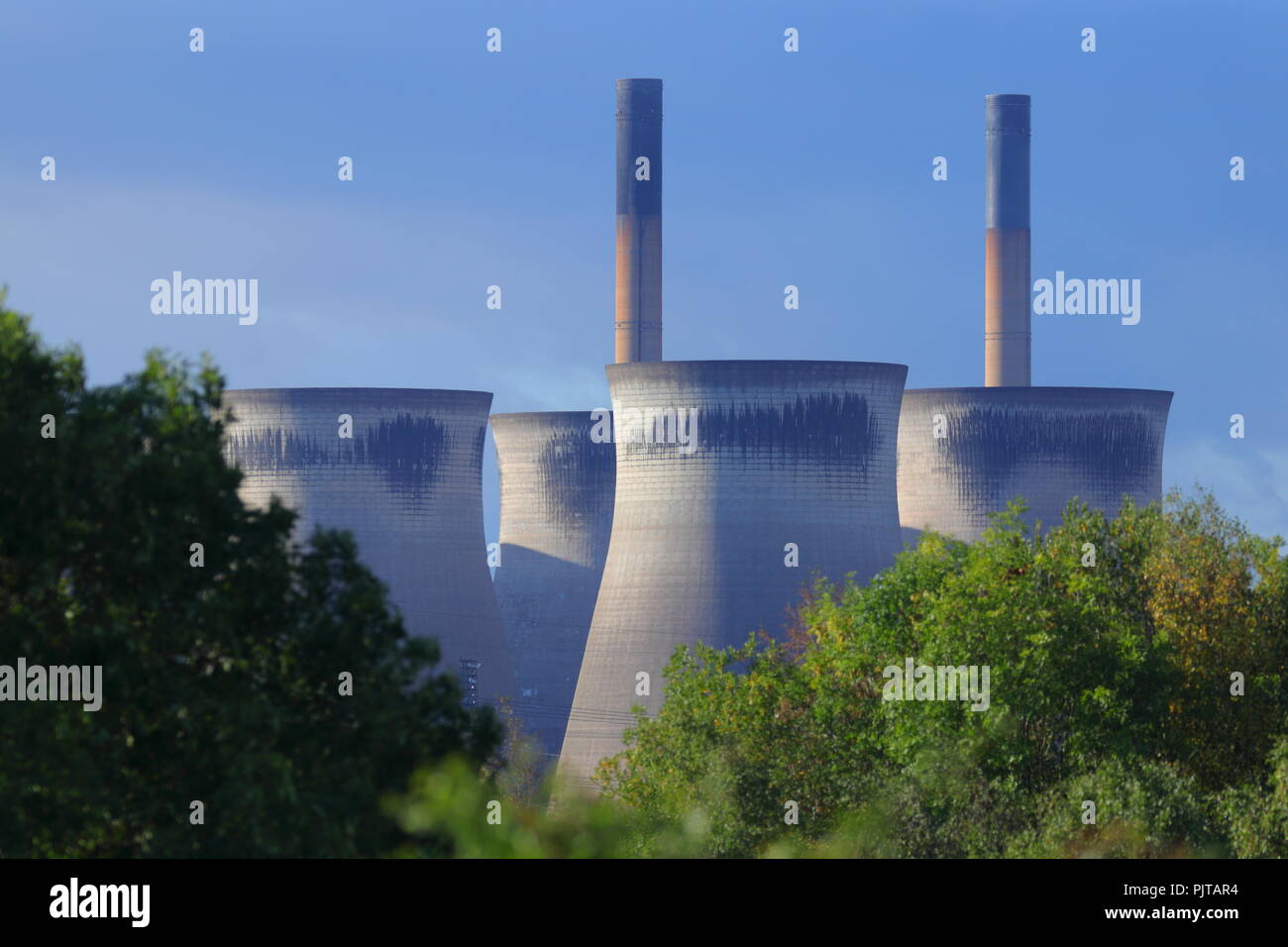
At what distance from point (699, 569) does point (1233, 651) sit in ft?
57.0

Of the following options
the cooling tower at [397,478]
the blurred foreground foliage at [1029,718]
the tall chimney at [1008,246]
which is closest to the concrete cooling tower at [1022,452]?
the tall chimney at [1008,246]

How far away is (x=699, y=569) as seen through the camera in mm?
39000

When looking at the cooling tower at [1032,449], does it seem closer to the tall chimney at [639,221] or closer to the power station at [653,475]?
the power station at [653,475]

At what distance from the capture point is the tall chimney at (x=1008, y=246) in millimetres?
54094

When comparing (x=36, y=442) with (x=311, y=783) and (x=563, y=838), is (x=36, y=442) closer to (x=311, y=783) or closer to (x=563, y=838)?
(x=311, y=783)

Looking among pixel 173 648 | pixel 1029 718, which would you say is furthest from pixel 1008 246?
pixel 173 648

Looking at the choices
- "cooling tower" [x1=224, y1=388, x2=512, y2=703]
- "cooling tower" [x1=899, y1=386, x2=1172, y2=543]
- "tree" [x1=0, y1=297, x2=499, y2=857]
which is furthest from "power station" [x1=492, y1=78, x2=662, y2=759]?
"tree" [x1=0, y1=297, x2=499, y2=857]

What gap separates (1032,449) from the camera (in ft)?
154

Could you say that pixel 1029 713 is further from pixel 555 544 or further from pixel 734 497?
pixel 555 544

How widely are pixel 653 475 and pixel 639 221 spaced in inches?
475

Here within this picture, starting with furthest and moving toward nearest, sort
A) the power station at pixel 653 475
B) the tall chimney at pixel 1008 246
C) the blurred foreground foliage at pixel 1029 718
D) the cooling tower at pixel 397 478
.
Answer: the tall chimney at pixel 1008 246
the cooling tower at pixel 397 478
the power station at pixel 653 475
the blurred foreground foliage at pixel 1029 718

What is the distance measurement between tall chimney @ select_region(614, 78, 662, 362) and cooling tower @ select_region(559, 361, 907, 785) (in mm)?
10520

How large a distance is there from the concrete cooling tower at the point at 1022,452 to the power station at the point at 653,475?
5cm

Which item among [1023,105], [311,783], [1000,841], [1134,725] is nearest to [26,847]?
[311,783]
